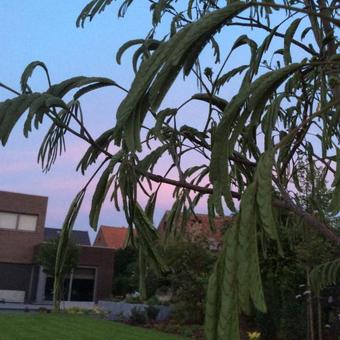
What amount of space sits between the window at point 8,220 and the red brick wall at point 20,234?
24cm

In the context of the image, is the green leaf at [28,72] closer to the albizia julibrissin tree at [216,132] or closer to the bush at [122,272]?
the albizia julibrissin tree at [216,132]

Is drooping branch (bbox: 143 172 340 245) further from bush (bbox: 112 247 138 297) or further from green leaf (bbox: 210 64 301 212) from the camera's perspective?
bush (bbox: 112 247 138 297)

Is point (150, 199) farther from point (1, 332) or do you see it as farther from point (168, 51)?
point (1, 332)

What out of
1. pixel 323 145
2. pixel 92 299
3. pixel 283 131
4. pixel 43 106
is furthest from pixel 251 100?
pixel 92 299

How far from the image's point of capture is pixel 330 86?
12.6ft

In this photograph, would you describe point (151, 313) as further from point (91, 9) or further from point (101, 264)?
point (101, 264)

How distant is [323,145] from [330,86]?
1.77 ft

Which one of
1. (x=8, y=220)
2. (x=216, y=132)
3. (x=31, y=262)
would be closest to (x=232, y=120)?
(x=216, y=132)

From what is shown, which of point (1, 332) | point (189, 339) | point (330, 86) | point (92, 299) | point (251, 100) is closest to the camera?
point (251, 100)

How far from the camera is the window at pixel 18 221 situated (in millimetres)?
30312

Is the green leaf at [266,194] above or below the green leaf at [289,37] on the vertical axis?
below

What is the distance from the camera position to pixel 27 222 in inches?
1223

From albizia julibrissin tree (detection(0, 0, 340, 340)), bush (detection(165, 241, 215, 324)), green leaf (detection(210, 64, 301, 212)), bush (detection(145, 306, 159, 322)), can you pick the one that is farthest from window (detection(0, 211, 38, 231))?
green leaf (detection(210, 64, 301, 212))

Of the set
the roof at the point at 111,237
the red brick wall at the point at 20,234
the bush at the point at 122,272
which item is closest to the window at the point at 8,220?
the red brick wall at the point at 20,234
